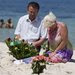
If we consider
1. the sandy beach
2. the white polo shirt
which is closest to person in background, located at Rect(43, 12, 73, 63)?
the sandy beach

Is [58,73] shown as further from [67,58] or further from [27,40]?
[27,40]

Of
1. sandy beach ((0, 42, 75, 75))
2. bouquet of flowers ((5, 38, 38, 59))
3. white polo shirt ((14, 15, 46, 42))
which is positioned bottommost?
sandy beach ((0, 42, 75, 75))

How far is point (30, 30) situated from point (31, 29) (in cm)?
3

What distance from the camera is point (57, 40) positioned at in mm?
8141

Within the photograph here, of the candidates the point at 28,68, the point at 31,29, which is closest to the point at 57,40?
the point at 31,29

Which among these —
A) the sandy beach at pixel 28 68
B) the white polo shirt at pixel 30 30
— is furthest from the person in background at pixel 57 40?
the white polo shirt at pixel 30 30

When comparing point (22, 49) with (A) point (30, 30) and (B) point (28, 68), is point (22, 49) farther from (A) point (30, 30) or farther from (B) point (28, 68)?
(B) point (28, 68)

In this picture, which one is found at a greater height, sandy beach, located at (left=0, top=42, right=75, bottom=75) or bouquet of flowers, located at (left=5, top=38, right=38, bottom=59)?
bouquet of flowers, located at (left=5, top=38, right=38, bottom=59)

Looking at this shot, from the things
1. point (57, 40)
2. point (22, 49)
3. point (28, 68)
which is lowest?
point (28, 68)

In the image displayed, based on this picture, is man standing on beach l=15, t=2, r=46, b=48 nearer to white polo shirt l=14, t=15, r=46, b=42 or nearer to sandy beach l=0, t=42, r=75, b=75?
white polo shirt l=14, t=15, r=46, b=42

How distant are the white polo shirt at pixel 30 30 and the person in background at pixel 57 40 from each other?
296mm

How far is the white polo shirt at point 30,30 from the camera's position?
27.8ft

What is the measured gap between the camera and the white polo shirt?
8484mm

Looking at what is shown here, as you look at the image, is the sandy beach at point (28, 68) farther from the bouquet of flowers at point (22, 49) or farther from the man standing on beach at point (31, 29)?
the man standing on beach at point (31, 29)
